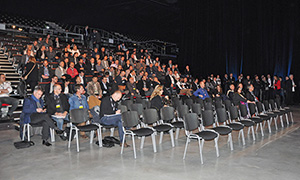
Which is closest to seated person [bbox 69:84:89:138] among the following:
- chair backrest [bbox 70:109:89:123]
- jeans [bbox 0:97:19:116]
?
chair backrest [bbox 70:109:89:123]

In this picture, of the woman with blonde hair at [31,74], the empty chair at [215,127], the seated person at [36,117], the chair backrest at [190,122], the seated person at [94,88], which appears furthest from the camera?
the woman with blonde hair at [31,74]

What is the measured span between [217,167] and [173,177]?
0.81 meters

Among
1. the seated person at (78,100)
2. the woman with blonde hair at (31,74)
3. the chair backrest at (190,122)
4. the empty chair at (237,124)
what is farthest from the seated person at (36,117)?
the empty chair at (237,124)

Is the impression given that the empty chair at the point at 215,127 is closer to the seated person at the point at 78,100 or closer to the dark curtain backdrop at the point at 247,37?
the seated person at the point at 78,100

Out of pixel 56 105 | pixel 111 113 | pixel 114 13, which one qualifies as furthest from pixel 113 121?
pixel 114 13

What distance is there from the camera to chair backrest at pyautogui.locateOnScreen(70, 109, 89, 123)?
5129mm

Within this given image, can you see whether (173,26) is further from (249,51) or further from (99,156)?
(99,156)

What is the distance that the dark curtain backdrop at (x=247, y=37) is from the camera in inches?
557

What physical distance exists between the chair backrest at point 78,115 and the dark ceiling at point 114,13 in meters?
12.9

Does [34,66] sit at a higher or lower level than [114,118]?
higher

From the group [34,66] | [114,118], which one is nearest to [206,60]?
[34,66]

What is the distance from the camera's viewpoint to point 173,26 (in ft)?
73.5

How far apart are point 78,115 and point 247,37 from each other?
12.2 m

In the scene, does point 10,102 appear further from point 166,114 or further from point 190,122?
point 190,122
